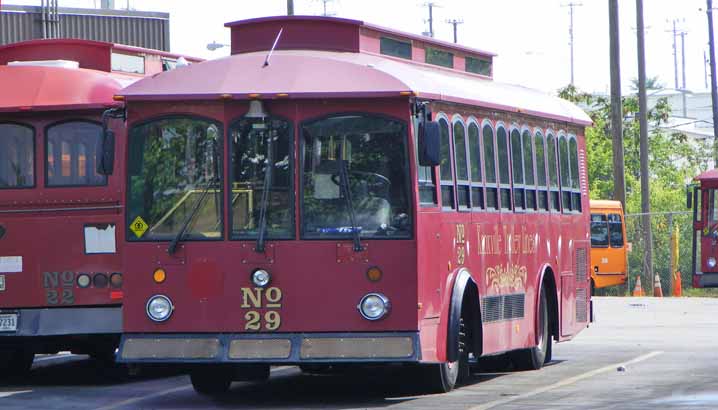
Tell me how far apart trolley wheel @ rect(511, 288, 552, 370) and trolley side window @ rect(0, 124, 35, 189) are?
17.6 feet

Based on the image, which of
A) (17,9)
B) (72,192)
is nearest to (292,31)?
(72,192)

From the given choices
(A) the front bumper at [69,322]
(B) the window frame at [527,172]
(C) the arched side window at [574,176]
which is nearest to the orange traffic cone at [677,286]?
(C) the arched side window at [574,176]

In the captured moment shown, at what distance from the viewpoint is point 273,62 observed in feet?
43.4

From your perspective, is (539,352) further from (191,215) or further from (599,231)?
(599,231)

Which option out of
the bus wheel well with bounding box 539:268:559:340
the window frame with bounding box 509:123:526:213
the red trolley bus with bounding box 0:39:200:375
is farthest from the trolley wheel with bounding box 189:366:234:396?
the bus wheel well with bounding box 539:268:559:340

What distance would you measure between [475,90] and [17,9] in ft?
66.8

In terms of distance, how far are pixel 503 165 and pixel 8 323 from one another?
5061 millimetres

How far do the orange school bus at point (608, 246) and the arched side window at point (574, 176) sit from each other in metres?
21.7

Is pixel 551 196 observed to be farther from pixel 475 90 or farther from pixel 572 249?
pixel 475 90

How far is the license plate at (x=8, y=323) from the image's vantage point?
15.5m

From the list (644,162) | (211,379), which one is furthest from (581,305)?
(644,162)

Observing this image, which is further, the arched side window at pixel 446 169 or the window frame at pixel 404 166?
the arched side window at pixel 446 169

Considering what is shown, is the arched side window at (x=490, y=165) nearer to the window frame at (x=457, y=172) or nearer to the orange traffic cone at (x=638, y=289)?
the window frame at (x=457, y=172)

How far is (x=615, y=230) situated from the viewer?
4081 cm
